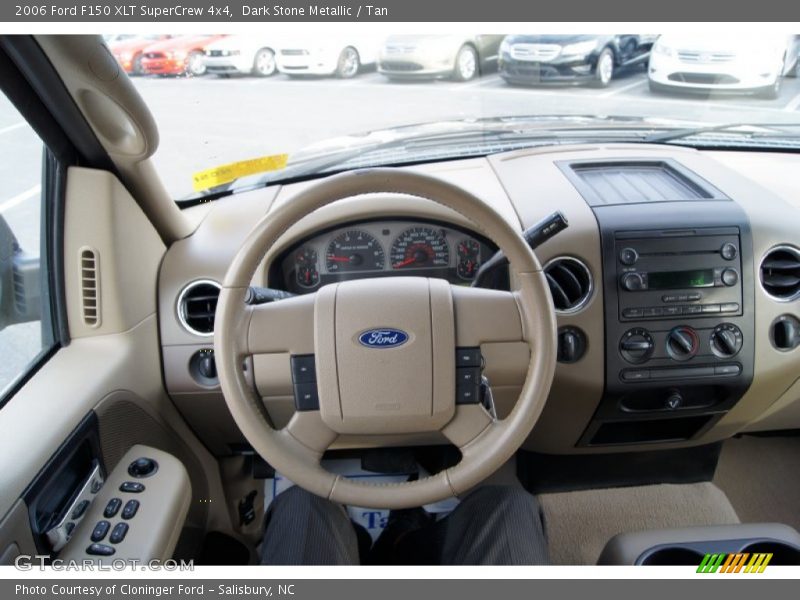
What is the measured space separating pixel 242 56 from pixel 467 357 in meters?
1.12

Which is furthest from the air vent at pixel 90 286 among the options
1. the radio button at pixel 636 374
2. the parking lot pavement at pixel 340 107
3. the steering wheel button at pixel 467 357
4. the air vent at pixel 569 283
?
the radio button at pixel 636 374

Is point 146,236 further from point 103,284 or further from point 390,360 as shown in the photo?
point 390,360

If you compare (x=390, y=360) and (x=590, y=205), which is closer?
(x=390, y=360)

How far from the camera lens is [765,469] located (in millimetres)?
2393

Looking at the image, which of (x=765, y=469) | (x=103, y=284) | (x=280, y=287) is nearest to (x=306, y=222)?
(x=280, y=287)

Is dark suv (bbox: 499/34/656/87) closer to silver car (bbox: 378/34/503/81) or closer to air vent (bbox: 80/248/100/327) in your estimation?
silver car (bbox: 378/34/503/81)

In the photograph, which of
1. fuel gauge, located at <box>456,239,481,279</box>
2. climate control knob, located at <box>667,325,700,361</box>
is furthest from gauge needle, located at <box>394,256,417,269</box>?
climate control knob, located at <box>667,325,700,361</box>

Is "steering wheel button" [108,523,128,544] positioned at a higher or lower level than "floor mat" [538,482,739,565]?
higher

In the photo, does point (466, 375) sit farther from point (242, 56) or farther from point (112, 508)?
point (242, 56)

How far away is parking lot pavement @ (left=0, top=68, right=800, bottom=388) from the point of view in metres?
1.83

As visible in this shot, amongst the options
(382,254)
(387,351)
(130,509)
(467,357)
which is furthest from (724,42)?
(130,509)

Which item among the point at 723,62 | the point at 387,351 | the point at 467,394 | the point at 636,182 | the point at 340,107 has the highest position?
the point at 723,62

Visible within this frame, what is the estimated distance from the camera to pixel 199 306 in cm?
177

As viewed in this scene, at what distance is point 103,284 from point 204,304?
0.92 feet
